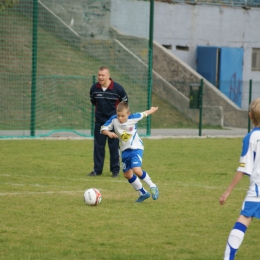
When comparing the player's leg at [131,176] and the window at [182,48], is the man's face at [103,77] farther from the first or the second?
the window at [182,48]

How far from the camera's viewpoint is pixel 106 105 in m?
13.2

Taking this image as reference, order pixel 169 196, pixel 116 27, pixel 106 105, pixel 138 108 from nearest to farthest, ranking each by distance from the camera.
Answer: pixel 169 196 → pixel 106 105 → pixel 138 108 → pixel 116 27

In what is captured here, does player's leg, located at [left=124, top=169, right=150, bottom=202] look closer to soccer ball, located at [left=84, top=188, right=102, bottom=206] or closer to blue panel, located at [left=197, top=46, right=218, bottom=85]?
soccer ball, located at [left=84, top=188, right=102, bottom=206]

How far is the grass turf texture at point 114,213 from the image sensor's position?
7082 millimetres

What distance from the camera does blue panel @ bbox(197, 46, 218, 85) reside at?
3353 centimetres

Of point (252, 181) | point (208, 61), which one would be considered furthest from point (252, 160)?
Result: point (208, 61)

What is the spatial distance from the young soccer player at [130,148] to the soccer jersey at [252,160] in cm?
396

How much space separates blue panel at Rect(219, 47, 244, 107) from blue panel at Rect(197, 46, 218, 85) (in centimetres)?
37

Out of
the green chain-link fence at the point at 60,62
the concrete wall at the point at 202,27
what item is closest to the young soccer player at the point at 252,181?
the green chain-link fence at the point at 60,62

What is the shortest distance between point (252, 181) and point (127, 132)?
452 centimetres

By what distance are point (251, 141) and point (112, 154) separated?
728 cm

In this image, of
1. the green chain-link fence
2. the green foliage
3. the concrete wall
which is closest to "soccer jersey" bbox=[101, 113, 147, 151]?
the green chain-link fence

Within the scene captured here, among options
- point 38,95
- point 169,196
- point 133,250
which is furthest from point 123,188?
point 38,95

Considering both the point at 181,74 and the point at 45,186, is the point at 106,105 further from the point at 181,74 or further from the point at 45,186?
the point at 181,74
